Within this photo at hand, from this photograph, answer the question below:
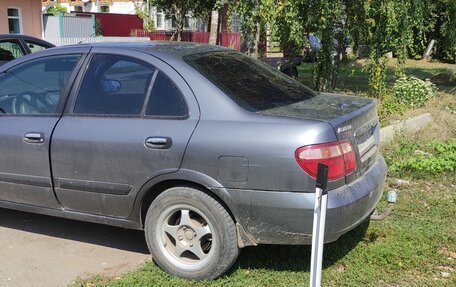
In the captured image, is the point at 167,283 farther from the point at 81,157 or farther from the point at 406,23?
the point at 406,23

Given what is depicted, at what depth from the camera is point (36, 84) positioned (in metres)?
4.62

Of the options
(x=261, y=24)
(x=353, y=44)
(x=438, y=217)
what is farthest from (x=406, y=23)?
(x=438, y=217)

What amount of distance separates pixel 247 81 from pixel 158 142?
87cm

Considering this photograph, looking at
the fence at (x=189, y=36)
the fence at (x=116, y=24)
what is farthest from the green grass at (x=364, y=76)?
the fence at (x=116, y=24)

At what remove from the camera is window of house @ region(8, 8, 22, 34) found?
22.4 m

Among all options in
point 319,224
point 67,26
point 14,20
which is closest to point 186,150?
point 319,224

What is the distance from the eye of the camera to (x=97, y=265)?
4152 millimetres

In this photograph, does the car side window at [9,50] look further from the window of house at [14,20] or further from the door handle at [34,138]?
the window of house at [14,20]

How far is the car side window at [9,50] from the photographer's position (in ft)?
31.1

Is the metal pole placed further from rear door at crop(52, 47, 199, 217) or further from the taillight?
rear door at crop(52, 47, 199, 217)

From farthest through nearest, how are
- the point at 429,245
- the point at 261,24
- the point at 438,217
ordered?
1. the point at 261,24
2. the point at 438,217
3. the point at 429,245

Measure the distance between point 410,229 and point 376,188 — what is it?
1.01 metres

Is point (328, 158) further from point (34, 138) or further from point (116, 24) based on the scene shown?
point (116, 24)

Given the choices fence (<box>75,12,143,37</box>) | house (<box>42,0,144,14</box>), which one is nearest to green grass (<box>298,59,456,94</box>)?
fence (<box>75,12,143,37</box>)
